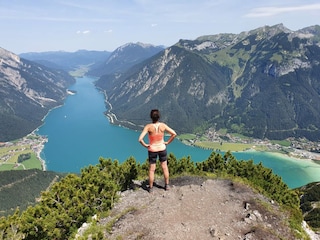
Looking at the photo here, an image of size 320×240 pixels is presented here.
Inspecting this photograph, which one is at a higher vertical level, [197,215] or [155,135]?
[155,135]

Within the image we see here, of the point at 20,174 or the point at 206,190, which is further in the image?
the point at 20,174

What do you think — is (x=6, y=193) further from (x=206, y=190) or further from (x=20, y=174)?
(x=206, y=190)

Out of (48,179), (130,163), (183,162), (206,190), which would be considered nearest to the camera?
(206,190)

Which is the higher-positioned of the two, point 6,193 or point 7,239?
point 7,239

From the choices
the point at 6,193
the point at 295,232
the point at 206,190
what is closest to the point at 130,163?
the point at 206,190

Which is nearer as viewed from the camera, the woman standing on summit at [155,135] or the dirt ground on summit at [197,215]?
the dirt ground on summit at [197,215]

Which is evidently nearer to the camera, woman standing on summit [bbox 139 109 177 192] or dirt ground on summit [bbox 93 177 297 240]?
dirt ground on summit [bbox 93 177 297 240]

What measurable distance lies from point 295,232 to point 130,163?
20183 millimetres

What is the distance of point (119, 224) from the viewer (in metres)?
21.2

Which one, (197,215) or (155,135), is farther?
(197,215)

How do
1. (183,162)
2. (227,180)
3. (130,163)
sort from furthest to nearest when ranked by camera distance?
(183,162) < (130,163) < (227,180)

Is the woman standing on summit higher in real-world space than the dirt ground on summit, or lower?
higher

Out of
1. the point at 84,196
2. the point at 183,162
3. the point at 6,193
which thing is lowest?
the point at 6,193

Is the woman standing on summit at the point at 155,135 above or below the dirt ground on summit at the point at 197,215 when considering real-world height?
above
